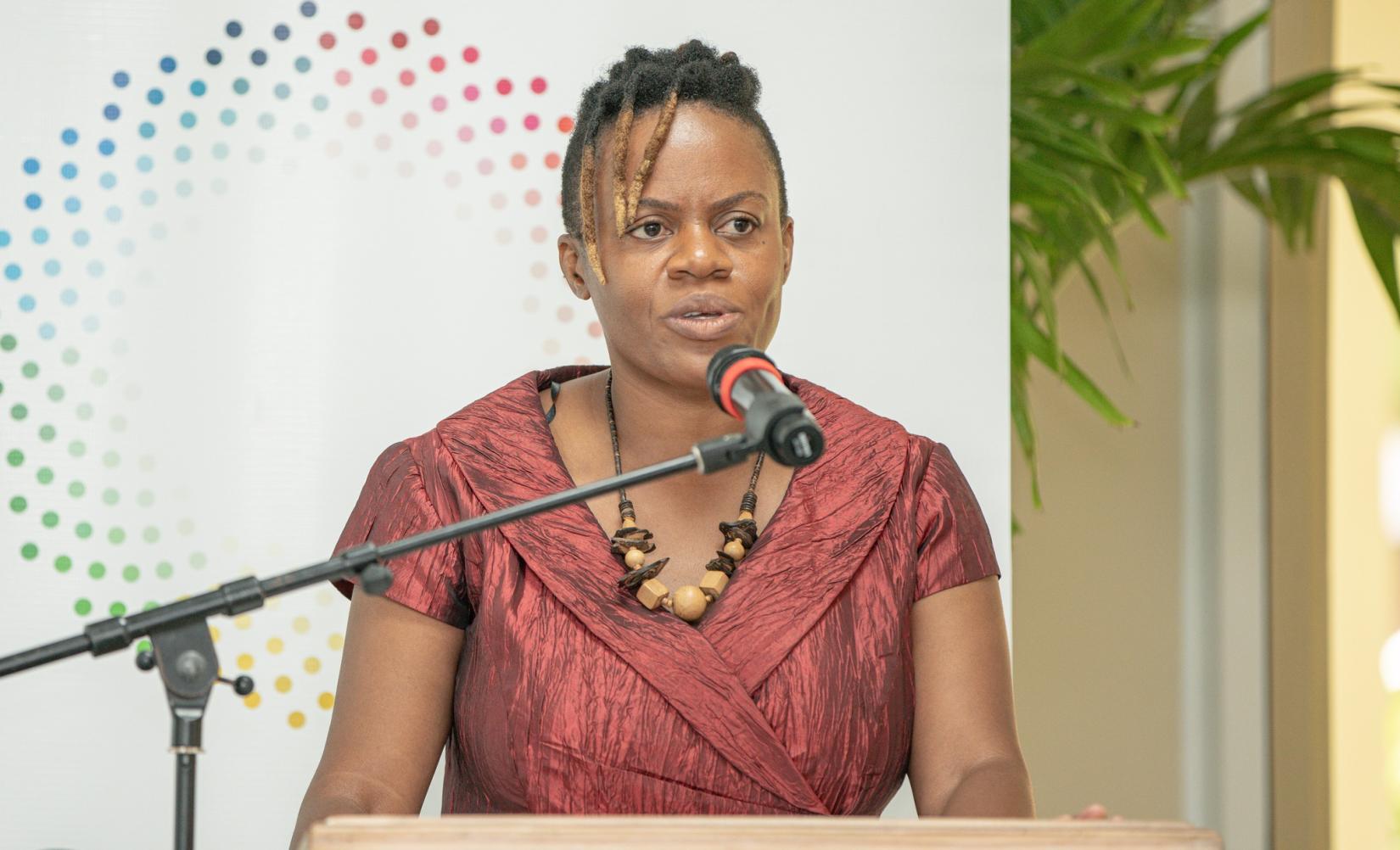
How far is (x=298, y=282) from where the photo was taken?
2.32 m

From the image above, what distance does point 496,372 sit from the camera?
2.35 metres

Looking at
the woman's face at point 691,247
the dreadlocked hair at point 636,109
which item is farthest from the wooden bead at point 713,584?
the dreadlocked hair at point 636,109

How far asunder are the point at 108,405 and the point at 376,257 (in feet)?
1.45

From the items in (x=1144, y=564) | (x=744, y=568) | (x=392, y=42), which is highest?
(x=392, y=42)

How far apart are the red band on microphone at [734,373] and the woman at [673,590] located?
48 centimetres

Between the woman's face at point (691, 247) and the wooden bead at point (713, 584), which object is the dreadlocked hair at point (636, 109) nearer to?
the woman's face at point (691, 247)

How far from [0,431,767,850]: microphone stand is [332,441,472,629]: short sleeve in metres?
0.52

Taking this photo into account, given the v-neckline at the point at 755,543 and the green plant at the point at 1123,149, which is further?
the green plant at the point at 1123,149

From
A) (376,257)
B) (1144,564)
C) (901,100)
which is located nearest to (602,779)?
(376,257)

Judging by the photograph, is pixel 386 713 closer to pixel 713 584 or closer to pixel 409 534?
pixel 409 534

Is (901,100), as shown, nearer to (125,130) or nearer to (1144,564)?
(125,130)

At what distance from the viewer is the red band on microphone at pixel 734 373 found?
1.29 metres

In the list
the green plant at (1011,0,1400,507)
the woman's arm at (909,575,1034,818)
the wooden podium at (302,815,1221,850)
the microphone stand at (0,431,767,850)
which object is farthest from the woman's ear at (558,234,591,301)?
the green plant at (1011,0,1400,507)

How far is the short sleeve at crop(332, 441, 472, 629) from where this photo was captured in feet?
5.87
